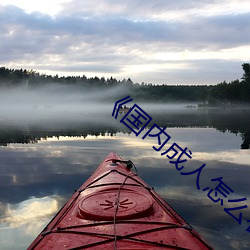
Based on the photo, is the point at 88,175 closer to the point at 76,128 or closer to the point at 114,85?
the point at 76,128

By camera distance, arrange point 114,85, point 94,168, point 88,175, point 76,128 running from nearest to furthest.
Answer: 1. point 88,175
2. point 94,168
3. point 76,128
4. point 114,85

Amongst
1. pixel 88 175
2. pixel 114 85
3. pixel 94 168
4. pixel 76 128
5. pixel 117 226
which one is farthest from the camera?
pixel 114 85

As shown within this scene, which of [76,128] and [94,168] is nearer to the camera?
[94,168]

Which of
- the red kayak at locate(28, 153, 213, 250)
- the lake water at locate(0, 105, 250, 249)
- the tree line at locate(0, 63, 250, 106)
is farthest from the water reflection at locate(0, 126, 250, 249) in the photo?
the tree line at locate(0, 63, 250, 106)

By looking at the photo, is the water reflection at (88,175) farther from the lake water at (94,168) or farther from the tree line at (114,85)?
the tree line at (114,85)

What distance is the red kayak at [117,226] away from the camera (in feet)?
14.0

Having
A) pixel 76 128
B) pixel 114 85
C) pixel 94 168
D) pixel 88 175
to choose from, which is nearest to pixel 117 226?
pixel 88 175

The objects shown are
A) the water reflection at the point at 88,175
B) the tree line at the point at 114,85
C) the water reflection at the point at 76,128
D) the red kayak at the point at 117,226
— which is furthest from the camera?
the tree line at the point at 114,85

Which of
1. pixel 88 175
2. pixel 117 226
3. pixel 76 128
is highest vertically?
pixel 117 226

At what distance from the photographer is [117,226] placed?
15.4 ft

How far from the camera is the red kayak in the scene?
167 inches

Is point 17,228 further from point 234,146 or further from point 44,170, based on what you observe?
point 234,146

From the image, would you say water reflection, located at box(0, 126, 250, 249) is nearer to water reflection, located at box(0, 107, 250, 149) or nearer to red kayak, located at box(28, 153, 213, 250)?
red kayak, located at box(28, 153, 213, 250)

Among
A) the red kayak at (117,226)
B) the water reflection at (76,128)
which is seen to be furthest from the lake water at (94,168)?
the red kayak at (117,226)
